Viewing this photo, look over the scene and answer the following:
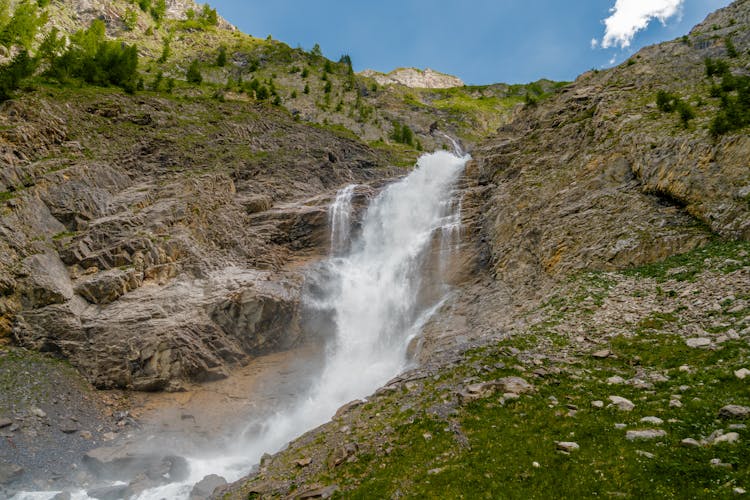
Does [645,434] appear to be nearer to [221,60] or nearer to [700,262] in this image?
[700,262]

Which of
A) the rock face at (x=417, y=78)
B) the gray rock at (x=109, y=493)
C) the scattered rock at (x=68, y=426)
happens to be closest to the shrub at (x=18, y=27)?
the scattered rock at (x=68, y=426)

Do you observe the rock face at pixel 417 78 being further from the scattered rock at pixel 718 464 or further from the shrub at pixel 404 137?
the scattered rock at pixel 718 464

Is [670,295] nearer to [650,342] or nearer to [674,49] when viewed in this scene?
[650,342]

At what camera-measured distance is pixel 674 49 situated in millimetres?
38188

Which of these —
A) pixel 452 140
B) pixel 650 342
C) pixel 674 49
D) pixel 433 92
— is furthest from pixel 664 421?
pixel 433 92

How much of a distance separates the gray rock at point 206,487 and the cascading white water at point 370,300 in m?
0.59

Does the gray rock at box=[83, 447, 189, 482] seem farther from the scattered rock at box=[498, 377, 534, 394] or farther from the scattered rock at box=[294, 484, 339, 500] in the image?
the scattered rock at box=[498, 377, 534, 394]

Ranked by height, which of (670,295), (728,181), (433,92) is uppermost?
(433,92)

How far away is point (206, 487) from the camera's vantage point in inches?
770

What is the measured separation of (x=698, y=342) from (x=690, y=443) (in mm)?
6016

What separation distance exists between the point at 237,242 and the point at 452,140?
70.9 meters

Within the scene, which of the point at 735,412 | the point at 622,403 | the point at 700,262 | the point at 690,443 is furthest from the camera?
the point at 700,262

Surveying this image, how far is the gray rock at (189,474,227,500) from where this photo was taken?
1867 cm

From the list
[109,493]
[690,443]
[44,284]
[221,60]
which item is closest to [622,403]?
[690,443]
